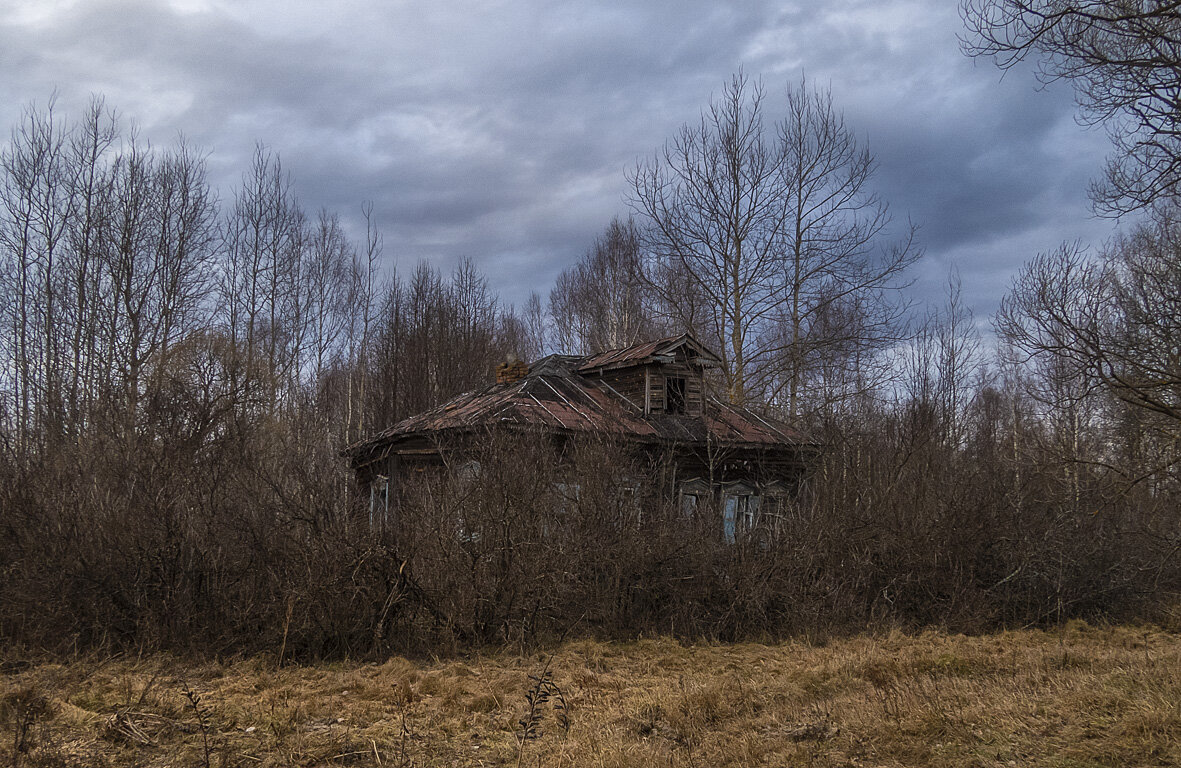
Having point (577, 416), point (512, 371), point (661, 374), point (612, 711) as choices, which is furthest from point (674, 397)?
point (612, 711)

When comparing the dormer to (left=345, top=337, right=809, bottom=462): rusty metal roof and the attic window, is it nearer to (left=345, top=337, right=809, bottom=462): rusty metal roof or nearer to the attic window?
the attic window

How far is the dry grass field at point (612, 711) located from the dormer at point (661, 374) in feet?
33.2

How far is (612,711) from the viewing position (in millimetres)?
6117

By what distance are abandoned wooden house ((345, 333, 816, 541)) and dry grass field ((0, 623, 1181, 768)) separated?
25.4 ft

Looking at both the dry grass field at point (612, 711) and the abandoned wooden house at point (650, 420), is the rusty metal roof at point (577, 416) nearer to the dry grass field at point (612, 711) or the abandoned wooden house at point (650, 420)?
the abandoned wooden house at point (650, 420)

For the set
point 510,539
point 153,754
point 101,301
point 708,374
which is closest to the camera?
point 153,754

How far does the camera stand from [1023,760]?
4.71 metres

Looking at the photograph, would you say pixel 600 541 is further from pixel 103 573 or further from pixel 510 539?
pixel 103 573

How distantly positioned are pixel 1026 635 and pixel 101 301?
2213 cm

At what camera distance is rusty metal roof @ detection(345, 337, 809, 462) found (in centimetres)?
1562

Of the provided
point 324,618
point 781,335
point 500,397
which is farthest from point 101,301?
point 781,335

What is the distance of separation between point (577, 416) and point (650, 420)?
2103mm

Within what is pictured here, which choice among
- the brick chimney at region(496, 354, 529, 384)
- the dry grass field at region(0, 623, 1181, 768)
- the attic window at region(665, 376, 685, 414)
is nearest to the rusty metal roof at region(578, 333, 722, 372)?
the attic window at region(665, 376, 685, 414)

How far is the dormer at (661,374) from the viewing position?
18172 mm
